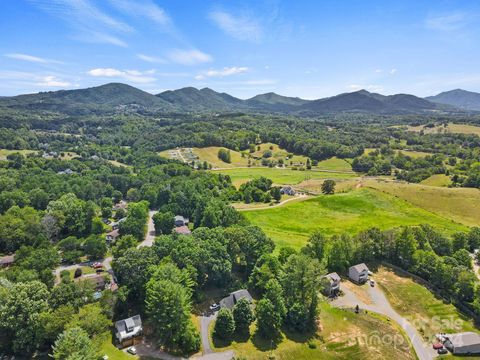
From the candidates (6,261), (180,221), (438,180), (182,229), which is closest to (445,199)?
(438,180)

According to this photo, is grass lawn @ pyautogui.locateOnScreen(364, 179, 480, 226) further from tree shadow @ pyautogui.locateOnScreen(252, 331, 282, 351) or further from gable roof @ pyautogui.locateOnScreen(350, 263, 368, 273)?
tree shadow @ pyautogui.locateOnScreen(252, 331, 282, 351)

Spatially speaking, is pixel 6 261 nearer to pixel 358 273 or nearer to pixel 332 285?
pixel 332 285

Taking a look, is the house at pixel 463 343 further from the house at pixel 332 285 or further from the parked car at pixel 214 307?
the parked car at pixel 214 307

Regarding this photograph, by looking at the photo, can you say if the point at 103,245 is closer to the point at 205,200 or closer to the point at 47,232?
the point at 47,232

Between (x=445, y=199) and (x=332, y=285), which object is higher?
(x=332, y=285)

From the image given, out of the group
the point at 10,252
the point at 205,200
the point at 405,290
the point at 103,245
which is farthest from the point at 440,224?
the point at 10,252

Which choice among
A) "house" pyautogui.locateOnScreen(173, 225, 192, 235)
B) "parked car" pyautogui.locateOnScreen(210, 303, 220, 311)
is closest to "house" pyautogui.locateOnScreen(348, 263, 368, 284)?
"parked car" pyautogui.locateOnScreen(210, 303, 220, 311)

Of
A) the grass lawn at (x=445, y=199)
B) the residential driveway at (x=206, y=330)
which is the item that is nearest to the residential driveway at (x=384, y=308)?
the residential driveway at (x=206, y=330)
